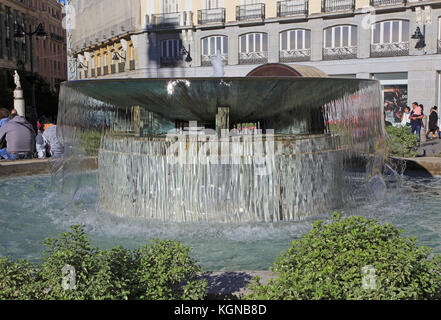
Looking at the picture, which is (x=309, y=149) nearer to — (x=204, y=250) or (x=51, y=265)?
(x=204, y=250)

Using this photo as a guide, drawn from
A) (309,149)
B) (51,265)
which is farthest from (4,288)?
(309,149)

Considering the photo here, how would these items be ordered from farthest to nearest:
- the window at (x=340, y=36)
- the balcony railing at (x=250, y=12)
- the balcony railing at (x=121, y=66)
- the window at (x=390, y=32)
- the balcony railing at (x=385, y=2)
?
the balcony railing at (x=121, y=66) → the balcony railing at (x=250, y=12) → the window at (x=340, y=36) → the window at (x=390, y=32) → the balcony railing at (x=385, y=2)

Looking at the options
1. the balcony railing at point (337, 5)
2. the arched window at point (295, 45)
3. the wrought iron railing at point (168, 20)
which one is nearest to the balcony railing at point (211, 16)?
the wrought iron railing at point (168, 20)

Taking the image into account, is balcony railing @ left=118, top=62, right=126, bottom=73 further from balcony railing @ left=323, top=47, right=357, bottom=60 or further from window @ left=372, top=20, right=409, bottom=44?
window @ left=372, top=20, right=409, bottom=44

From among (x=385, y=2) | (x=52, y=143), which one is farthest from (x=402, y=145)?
(x=385, y=2)

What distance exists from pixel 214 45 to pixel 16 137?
21661 millimetres

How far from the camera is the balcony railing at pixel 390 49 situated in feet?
80.2

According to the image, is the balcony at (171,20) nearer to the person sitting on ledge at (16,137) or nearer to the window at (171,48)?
the window at (171,48)

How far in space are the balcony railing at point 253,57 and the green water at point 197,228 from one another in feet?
71.2

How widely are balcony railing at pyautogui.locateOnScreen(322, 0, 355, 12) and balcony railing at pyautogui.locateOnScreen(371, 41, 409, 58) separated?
235 centimetres

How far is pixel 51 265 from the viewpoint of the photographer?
8.66ft

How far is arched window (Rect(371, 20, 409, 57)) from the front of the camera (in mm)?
24531

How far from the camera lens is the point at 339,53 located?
26172 mm

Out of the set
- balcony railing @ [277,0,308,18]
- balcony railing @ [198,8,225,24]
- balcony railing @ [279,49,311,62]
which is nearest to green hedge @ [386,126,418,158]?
balcony railing @ [279,49,311,62]
